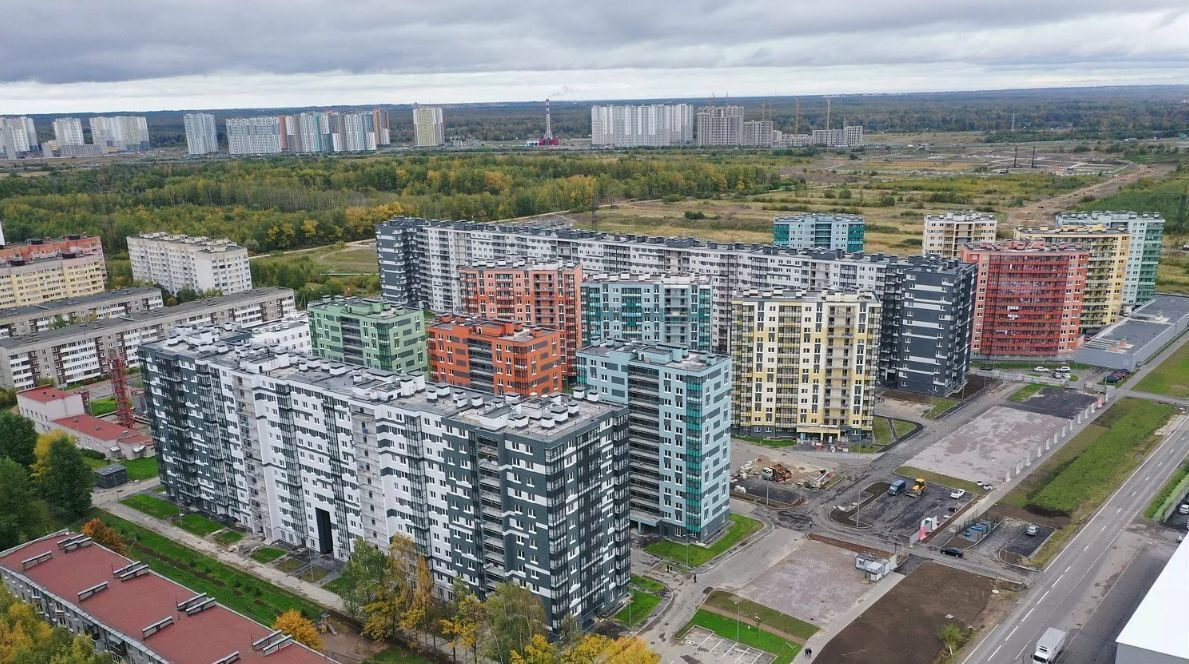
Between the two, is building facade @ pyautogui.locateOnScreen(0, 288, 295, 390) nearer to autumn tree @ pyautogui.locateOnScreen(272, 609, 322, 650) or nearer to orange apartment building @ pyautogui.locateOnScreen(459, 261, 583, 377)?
orange apartment building @ pyautogui.locateOnScreen(459, 261, 583, 377)

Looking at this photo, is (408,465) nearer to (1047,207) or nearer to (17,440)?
(17,440)

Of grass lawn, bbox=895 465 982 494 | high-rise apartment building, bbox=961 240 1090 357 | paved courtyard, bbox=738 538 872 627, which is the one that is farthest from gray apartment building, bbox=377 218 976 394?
paved courtyard, bbox=738 538 872 627

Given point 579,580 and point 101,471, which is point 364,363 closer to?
point 101,471

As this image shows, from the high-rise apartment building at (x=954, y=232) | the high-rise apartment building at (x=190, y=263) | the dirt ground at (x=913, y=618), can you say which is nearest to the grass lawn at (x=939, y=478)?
the dirt ground at (x=913, y=618)

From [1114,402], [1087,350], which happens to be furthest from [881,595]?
[1087,350]

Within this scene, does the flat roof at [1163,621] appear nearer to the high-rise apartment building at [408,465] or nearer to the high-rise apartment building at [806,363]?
the high-rise apartment building at [408,465]
